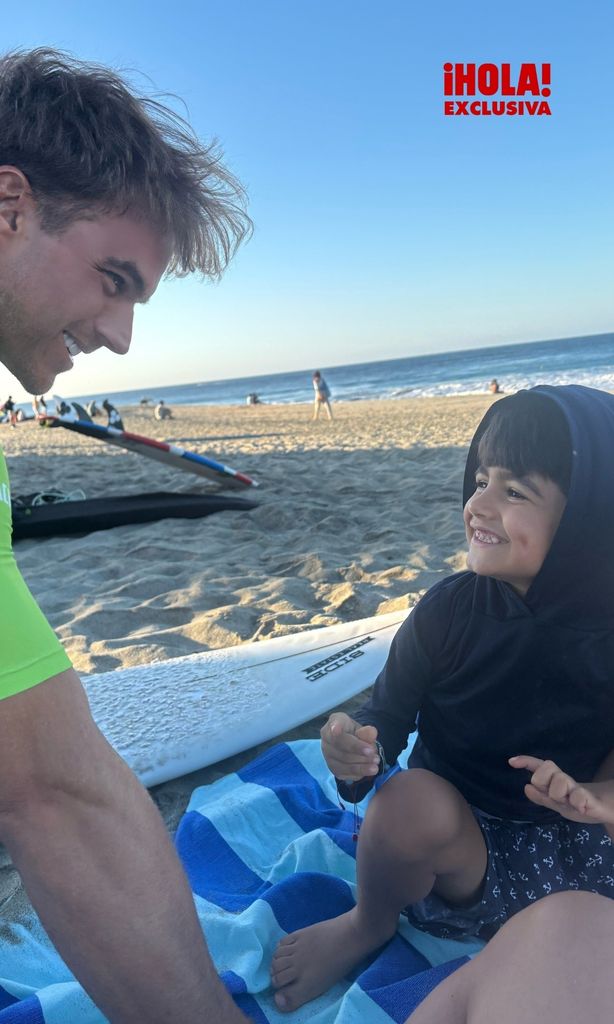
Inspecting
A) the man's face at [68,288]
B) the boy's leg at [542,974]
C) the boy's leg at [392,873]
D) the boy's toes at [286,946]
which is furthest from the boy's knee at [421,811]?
the man's face at [68,288]

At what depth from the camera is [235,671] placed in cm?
247

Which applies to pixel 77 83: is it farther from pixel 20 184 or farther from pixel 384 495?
pixel 384 495

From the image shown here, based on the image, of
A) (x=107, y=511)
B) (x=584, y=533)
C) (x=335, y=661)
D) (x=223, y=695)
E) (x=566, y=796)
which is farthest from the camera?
(x=107, y=511)

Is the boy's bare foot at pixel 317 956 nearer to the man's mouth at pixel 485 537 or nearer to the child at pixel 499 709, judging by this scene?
the child at pixel 499 709

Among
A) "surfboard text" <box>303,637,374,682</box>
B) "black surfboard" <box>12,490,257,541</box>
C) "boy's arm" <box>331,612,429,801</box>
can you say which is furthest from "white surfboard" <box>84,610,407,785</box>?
"black surfboard" <box>12,490,257,541</box>

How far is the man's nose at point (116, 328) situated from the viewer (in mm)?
1361

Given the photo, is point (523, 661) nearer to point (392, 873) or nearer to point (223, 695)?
point (392, 873)

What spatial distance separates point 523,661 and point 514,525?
0.82 feet

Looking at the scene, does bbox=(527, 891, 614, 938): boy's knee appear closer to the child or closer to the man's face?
the child

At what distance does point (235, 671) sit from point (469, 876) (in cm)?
129

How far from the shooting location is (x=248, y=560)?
13.6 feet

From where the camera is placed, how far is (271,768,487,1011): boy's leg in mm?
1255

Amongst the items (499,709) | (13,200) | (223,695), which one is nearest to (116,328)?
(13,200)

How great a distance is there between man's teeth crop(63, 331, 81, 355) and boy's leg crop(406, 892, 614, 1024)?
1.24 m
